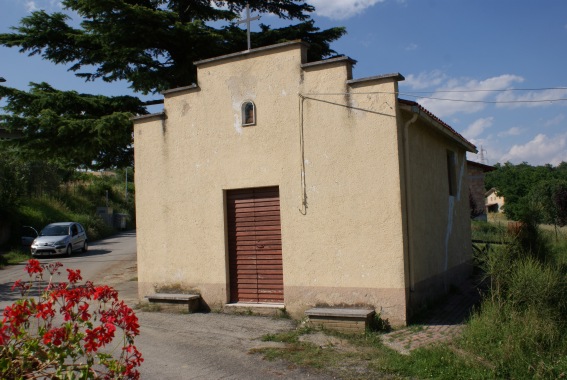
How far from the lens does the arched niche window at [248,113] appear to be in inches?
400

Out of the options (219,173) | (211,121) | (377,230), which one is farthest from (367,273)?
(211,121)

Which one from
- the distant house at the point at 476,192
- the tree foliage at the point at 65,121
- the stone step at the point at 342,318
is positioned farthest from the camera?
the distant house at the point at 476,192

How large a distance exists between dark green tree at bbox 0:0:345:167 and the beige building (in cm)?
399

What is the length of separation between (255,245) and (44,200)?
2553cm

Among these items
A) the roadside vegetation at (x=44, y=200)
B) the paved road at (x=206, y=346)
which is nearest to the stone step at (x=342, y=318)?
the paved road at (x=206, y=346)

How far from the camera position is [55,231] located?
24562mm

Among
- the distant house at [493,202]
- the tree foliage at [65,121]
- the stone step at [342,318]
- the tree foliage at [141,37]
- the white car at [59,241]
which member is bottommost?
the stone step at [342,318]

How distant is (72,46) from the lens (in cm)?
1591

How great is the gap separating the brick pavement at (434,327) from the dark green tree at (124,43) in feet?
29.9

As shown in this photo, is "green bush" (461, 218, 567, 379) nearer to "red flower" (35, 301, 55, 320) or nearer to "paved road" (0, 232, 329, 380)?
"paved road" (0, 232, 329, 380)

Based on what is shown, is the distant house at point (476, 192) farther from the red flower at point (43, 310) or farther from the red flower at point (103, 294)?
the red flower at point (43, 310)

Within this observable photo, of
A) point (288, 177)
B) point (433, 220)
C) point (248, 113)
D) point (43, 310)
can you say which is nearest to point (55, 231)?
point (248, 113)

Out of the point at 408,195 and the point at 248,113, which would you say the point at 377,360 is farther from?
the point at 248,113

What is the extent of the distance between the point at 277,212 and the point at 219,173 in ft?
4.78
